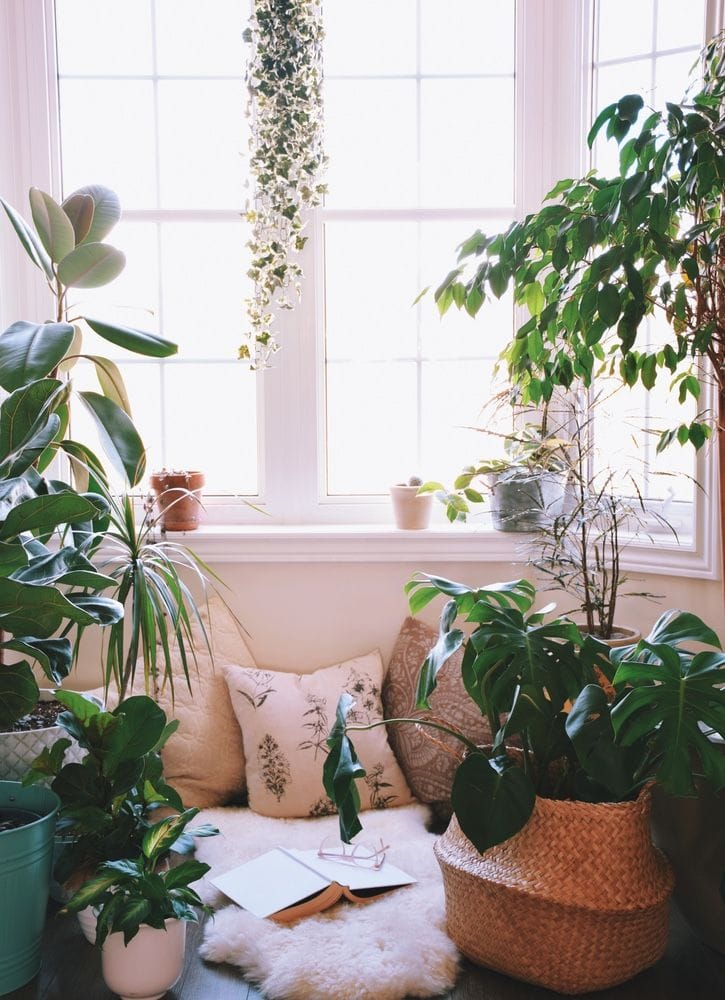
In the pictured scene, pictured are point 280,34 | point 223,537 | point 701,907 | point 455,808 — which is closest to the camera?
point 455,808

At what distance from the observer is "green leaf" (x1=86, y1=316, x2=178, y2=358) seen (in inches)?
87.7

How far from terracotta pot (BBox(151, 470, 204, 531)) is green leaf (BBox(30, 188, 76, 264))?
0.80m

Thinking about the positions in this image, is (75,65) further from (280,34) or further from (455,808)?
(455,808)

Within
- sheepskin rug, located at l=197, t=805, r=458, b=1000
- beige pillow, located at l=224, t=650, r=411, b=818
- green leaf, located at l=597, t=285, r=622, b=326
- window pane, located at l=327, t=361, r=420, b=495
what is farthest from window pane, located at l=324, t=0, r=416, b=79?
sheepskin rug, located at l=197, t=805, r=458, b=1000

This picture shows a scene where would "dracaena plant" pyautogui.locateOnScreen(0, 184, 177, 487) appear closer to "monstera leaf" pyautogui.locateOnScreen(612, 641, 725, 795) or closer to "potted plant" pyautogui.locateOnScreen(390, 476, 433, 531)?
"potted plant" pyautogui.locateOnScreen(390, 476, 433, 531)

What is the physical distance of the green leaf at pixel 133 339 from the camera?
223cm

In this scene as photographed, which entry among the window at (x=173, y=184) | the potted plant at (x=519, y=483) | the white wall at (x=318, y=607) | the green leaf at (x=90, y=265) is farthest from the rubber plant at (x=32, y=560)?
the potted plant at (x=519, y=483)

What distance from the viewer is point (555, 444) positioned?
261 centimetres

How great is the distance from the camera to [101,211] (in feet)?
7.88

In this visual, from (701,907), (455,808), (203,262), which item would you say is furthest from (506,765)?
(203,262)

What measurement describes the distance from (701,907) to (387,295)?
1.93 meters

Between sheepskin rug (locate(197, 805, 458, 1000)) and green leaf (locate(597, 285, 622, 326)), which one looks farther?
sheepskin rug (locate(197, 805, 458, 1000))

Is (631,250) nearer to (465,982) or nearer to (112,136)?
(465,982)

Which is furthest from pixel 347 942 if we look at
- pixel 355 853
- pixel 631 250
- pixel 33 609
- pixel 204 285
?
pixel 204 285
